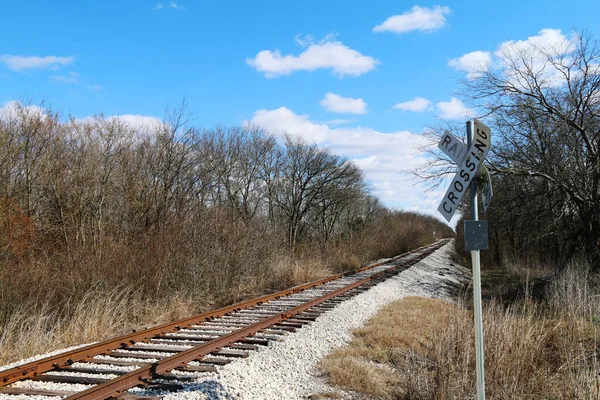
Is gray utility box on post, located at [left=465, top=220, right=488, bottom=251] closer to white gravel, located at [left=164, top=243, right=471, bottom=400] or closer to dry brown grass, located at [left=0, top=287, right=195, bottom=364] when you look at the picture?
white gravel, located at [left=164, top=243, right=471, bottom=400]

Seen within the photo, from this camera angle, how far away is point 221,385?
563 cm

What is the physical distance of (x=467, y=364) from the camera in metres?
5.62

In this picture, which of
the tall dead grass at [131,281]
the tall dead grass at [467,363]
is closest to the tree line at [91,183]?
the tall dead grass at [131,281]

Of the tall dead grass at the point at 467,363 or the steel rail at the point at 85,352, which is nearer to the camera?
the tall dead grass at the point at 467,363

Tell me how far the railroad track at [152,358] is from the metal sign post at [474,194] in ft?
11.5

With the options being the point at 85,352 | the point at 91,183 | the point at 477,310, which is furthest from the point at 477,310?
the point at 91,183

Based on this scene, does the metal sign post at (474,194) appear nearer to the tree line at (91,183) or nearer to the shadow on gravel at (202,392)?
the shadow on gravel at (202,392)

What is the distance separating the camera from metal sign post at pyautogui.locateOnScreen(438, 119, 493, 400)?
431 centimetres

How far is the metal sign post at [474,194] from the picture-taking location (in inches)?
170

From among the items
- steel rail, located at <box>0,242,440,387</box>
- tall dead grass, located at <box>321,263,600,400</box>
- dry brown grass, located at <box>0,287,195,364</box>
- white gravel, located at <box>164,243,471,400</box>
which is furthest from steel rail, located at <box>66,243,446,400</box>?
dry brown grass, located at <box>0,287,195,364</box>

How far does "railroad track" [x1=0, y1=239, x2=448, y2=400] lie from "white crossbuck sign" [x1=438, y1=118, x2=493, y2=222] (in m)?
3.79

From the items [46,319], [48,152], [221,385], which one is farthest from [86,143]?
[221,385]

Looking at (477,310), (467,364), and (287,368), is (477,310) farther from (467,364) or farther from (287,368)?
(287,368)

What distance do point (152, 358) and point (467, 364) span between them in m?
4.34
